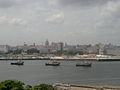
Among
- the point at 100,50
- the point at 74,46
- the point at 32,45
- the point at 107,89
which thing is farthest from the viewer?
the point at 74,46

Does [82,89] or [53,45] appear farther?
[53,45]

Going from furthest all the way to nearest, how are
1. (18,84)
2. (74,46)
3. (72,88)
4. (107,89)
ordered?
(74,46), (72,88), (107,89), (18,84)

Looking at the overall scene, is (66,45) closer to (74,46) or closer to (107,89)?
(74,46)

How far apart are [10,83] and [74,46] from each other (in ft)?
501

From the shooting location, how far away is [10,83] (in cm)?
1162

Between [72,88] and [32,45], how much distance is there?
408ft

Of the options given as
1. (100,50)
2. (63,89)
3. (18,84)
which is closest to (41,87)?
(18,84)

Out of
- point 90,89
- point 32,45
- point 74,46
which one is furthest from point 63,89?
point 74,46

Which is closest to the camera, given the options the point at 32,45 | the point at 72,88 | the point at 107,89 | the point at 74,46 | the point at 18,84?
the point at 18,84

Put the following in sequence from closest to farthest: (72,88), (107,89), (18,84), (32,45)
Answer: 1. (18,84)
2. (107,89)
3. (72,88)
4. (32,45)

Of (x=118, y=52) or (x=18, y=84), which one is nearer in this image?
(x=18, y=84)

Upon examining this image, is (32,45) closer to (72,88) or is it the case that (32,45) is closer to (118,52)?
(118,52)

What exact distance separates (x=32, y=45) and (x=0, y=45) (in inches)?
851

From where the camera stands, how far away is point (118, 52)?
119 m
